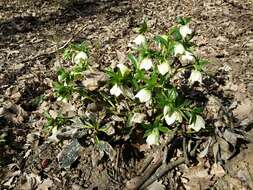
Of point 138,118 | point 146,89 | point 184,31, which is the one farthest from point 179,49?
point 138,118

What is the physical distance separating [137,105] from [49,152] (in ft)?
2.44

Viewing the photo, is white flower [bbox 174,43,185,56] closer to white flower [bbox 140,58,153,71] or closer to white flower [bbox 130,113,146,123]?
white flower [bbox 140,58,153,71]

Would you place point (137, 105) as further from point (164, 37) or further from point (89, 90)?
point (164, 37)

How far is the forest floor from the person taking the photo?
3.11 meters

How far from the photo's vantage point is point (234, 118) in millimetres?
3250

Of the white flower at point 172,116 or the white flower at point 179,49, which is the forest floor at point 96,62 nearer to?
the white flower at point 172,116

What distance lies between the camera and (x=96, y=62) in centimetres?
422

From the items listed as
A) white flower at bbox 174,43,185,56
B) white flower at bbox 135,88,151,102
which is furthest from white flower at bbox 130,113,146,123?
white flower at bbox 174,43,185,56

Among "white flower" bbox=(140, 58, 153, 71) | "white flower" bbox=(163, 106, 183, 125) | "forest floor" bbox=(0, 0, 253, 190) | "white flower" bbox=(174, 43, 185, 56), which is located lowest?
"forest floor" bbox=(0, 0, 253, 190)

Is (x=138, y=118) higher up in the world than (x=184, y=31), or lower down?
lower down

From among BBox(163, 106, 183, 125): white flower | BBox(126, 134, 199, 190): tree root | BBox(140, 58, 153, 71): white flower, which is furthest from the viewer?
BBox(126, 134, 199, 190): tree root

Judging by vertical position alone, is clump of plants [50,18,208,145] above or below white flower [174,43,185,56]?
below

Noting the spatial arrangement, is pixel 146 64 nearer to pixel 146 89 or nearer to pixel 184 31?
pixel 146 89

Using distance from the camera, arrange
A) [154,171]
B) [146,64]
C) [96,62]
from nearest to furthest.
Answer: [146,64] → [154,171] → [96,62]
